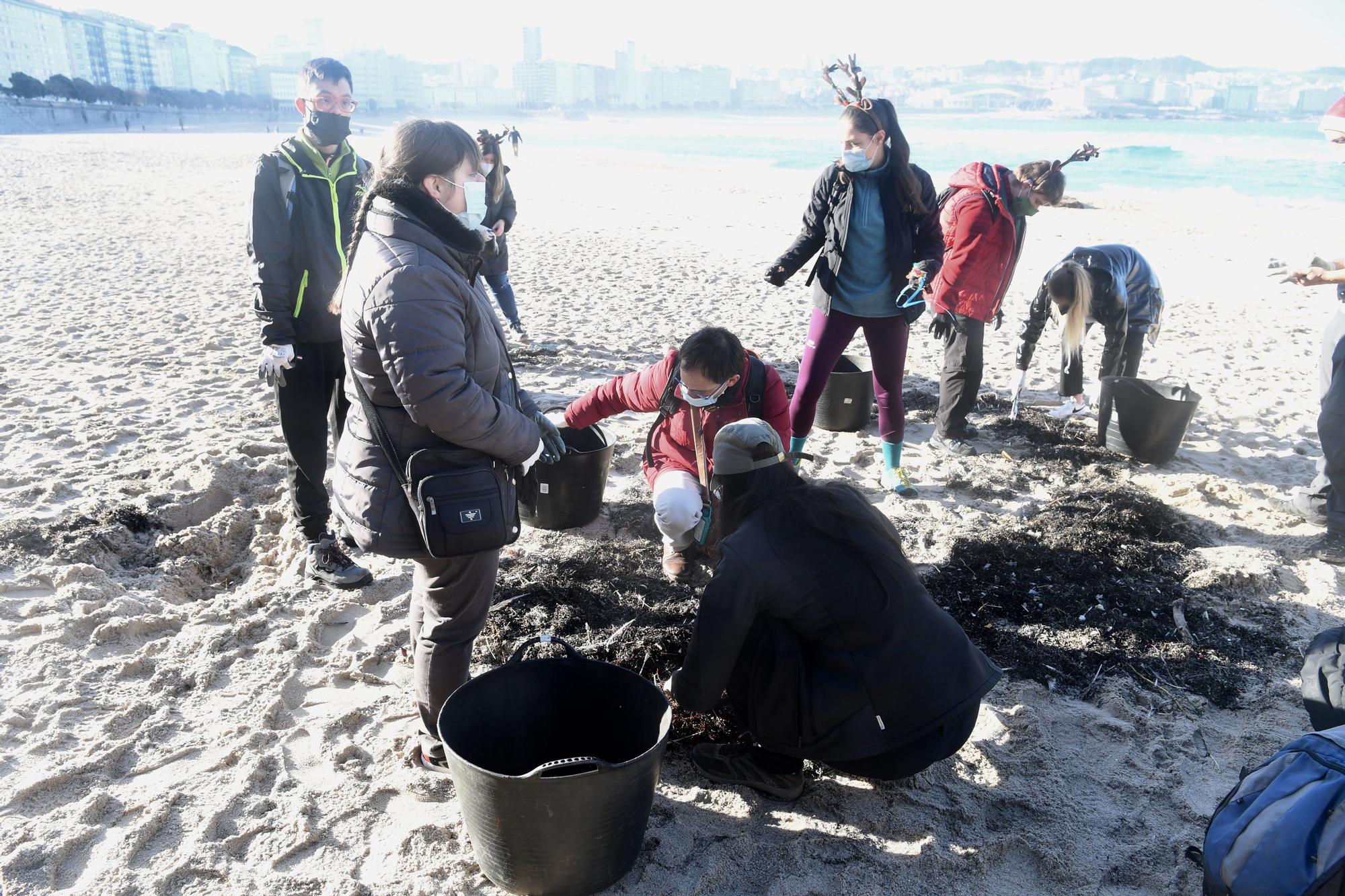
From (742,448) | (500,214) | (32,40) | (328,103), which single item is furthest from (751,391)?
(32,40)

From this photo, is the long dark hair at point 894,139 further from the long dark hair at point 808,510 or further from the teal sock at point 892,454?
the long dark hair at point 808,510

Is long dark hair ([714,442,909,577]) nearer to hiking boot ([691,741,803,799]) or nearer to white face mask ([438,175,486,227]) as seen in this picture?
hiking boot ([691,741,803,799])

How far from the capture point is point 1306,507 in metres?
4.43

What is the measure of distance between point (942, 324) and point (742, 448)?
3.04 metres

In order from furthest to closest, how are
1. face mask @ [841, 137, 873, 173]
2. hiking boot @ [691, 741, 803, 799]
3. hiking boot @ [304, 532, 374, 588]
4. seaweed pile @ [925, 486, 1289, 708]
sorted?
face mask @ [841, 137, 873, 173]
hiking boot @ [304, 532, 374, 588]
seaweed pile @ [925, 486, 1289, 708]
hiking boot @ [691, 741, 803, 799]

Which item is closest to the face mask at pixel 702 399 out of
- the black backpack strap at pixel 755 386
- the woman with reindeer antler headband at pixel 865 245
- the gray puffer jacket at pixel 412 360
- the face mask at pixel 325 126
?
the black backpack strap at pixel 755 386

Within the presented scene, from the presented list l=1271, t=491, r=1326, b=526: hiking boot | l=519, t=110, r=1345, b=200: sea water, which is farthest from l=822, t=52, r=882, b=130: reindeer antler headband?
l=519, t=110, r=1345, b=200: sea water

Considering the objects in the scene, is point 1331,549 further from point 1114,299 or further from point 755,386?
point 755,386

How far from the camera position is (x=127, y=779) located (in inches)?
102

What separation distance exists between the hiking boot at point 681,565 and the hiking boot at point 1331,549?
2892 millimetres

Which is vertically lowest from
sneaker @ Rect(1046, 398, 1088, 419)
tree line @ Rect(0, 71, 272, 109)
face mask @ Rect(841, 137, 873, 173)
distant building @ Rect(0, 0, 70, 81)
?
sneaker @ Rect(1046, 398, 1088, 419)

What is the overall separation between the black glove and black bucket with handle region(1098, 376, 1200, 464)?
958mm

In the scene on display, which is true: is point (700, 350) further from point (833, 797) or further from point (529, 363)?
point (529, 363)

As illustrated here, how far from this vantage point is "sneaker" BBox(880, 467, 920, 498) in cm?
466
